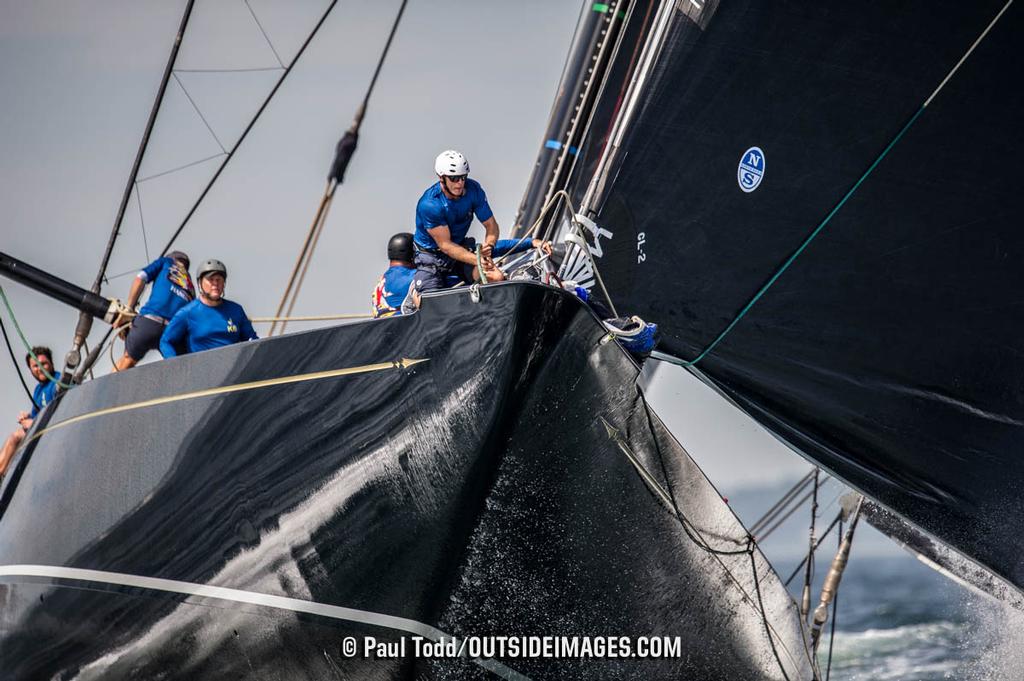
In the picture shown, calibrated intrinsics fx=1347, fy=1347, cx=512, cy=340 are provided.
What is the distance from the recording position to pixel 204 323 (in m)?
5.75

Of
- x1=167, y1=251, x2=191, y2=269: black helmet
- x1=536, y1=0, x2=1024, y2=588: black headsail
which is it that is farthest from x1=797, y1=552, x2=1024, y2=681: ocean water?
x1=167, y1=251, x2=191, y2=269: black helmet

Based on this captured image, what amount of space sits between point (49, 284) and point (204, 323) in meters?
1.50

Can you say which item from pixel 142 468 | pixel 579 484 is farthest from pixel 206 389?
pixel 579 484

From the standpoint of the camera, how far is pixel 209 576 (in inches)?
193

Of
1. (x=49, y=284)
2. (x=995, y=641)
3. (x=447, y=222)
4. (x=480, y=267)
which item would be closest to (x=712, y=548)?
(x=480, y=267)

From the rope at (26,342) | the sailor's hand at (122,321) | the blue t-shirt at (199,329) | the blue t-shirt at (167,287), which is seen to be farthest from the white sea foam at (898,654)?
the rope at (26,342)

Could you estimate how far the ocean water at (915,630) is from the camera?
20.1 feet

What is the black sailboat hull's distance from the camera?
4449 millimetres

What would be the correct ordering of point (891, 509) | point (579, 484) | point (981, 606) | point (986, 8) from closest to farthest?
1. point (579, 484)
2. point (986, 8)
3. point (891, 509)
4. point (981, 606)

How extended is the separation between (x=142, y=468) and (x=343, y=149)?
238 cm

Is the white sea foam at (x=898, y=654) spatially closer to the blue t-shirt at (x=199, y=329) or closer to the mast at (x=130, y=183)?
the blue t-shirt at (x=199, y=329)

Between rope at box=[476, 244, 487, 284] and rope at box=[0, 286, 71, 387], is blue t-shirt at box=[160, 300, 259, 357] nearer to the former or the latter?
rope at box=[0, 286, 71, 387]

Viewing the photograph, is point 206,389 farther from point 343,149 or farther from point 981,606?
point 981,606

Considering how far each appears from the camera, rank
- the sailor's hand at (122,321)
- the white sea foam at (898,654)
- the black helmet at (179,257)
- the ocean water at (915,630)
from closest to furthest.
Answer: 1. the ocean water at (915,630)
2. the sailor's hand at (122,321)
3. the black helmet at (179,257)
4. the white sea foam at (898,654)
